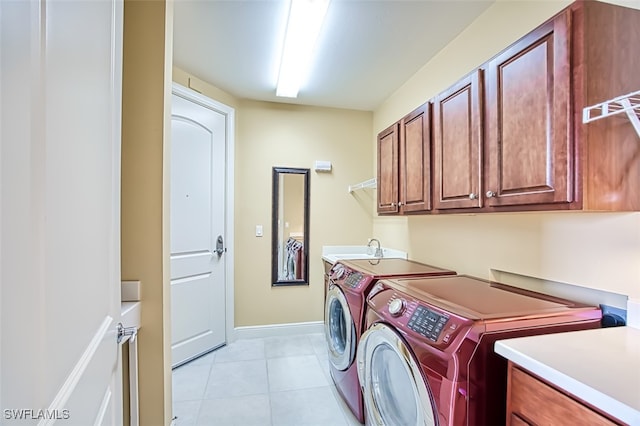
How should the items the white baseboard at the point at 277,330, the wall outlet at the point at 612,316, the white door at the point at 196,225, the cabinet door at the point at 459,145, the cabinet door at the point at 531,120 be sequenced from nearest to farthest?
the cabinet door at the point at 531,120, the wall outlet at the point at 612,316, the cabinet door at the point at 459,145, the white door at the point at 196,225, the white baseboard at the point at 277,330

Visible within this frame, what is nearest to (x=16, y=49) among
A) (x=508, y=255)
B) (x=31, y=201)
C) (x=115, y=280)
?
(x=31, y=201)

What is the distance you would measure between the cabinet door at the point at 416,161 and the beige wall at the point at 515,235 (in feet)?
1.17

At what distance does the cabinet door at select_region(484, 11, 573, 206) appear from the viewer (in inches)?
39.4

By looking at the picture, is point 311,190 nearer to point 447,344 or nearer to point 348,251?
point 348,251

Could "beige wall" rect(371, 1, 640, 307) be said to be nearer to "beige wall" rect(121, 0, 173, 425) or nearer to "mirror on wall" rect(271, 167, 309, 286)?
"mirror on wall" rect(271, 167, 309, 286)

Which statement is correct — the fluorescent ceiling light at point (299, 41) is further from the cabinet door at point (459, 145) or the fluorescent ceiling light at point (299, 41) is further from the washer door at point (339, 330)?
the washer door at point (339, 330)

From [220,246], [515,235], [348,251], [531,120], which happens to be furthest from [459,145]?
[220,246]

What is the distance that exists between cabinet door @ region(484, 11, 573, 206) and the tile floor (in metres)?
1.66

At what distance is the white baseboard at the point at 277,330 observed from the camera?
3.07 m

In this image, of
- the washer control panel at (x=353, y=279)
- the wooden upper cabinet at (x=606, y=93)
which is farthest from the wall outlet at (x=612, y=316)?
the washer control panel at (x=353, y=279)

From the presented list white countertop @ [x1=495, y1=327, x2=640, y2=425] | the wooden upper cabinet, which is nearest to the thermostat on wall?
the wooden upper cabinet

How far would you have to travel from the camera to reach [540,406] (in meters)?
0.79

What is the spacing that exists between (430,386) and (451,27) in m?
2.09

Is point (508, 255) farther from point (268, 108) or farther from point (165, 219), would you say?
point (268, 108)
